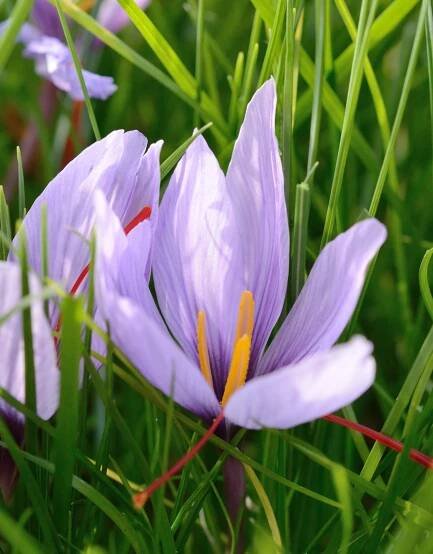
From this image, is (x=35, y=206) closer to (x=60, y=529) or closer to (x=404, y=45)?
(x=60, y=529)

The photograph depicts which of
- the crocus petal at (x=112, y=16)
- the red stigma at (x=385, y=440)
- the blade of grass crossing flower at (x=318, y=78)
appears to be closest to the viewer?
the red stigma at (x=385, y=440)

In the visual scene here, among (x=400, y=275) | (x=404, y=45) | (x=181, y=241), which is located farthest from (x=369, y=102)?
A: (x=181, y=241)

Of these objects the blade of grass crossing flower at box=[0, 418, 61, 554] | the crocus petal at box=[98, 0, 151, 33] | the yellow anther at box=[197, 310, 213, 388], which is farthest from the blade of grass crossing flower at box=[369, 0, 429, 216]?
the crocus petal at box=[98, 0, 151, 33]

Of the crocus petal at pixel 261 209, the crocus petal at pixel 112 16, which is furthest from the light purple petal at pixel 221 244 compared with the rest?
the crocus petal at pixel 112 16

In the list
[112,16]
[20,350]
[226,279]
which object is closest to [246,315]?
[226,279]

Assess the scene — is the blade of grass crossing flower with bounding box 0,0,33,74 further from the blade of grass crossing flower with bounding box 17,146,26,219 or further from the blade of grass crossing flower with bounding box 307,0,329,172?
the blade of grass crossing flower with bounding box 307,0,329,172

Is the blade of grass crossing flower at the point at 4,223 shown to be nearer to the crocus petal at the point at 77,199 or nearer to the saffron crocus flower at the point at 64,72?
the crocus petal at the point at 77,199

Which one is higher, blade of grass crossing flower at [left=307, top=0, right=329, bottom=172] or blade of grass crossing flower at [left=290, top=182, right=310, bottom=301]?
blade of grass crossing flower at [left=307, top=0, right=329, bottom=172]
